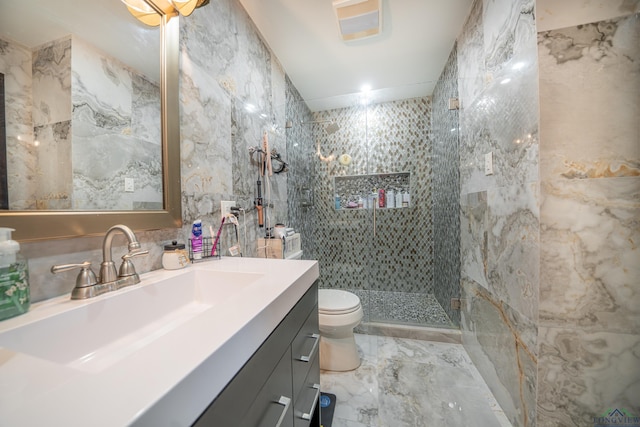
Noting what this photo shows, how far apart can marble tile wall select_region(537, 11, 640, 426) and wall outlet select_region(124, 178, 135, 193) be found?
1623mm

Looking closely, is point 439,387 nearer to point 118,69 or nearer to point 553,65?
point 553,65

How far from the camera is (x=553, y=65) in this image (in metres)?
0.96

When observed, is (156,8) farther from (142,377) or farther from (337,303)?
(337,303)

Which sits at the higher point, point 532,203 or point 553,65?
point 553,65

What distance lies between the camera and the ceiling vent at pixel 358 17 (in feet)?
4.83

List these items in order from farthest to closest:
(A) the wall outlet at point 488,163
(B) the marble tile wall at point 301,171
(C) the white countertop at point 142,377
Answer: (B) the marble tile wall at point 301,171
(A) the wall outlet at point 488,163
(C) the white countertop at point 142,377

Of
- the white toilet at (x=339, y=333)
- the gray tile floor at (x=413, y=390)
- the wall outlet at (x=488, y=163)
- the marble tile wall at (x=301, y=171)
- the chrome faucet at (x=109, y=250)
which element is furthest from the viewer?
the marble tile wall at (x=301, y=171)

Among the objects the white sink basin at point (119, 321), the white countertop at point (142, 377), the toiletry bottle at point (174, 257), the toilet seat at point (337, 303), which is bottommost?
the toilet seat at point (337, 303)

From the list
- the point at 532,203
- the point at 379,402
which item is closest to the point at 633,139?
the point at 532,203

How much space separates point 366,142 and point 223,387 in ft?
9.53

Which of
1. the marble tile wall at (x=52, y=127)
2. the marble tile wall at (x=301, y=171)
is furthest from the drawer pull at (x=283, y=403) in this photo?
the marble tile wall at (x=301, y=171)

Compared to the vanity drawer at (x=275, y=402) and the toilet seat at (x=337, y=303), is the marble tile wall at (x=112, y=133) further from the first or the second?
the toilet seat at (x=337, y=303)

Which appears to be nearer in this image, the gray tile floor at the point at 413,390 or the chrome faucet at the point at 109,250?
the chrome faucet at the point at 109,250

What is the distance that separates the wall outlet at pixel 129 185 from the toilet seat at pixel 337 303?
123cm
